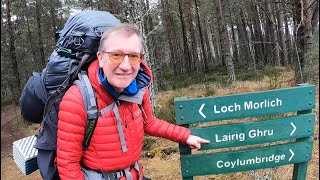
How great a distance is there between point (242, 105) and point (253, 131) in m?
0.24

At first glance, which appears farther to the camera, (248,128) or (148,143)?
(148,143)

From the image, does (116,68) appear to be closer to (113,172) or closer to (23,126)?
(113,172)

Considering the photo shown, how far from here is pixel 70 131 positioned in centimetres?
196

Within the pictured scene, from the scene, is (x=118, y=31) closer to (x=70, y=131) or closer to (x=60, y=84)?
(x=60, y=84)

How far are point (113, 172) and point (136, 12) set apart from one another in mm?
5758

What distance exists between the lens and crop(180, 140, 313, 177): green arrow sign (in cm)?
274

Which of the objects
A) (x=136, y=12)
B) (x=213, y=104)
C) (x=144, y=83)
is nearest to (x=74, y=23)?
(x=144, y=83)

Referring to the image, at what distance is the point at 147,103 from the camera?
242cm

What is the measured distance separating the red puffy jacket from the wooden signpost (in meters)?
0.54

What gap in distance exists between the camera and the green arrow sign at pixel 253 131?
2.67 m

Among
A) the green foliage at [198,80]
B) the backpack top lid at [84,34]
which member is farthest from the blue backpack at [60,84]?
the green foliage at [198,80]

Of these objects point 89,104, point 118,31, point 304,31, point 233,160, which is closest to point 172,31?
point 304,31

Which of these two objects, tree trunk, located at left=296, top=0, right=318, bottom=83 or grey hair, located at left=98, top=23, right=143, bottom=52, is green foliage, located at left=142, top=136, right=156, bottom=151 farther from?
grey hair, located at left=98, top=23, right=143, bottom=52

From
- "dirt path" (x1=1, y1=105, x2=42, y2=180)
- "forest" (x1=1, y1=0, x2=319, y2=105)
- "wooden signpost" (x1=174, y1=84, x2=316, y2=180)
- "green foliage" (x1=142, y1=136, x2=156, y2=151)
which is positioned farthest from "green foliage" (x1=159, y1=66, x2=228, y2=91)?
"wooden signpost" (x1=174, y1=84, x2=316, y2=180)
